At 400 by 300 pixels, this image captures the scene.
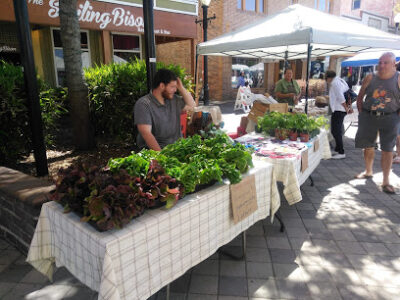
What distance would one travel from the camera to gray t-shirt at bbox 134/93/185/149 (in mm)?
2936

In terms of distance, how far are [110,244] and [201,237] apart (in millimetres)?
750

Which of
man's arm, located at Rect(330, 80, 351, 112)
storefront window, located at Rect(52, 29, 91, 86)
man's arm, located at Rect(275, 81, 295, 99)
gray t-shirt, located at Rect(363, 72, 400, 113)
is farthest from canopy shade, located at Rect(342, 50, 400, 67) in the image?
storefront window, located at Rect(52, 29, 91, 86)

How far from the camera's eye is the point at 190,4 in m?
11.2

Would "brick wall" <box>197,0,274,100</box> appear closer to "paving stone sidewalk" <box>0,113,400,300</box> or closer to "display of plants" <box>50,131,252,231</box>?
"paving stone sidewalk" <box>0,113,400,300</box>

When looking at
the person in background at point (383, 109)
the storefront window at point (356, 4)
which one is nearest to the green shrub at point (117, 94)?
the person in background at point (383, 109)

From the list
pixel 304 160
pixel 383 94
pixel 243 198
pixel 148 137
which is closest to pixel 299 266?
pixel 243 198

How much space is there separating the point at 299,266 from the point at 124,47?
11.2 meters

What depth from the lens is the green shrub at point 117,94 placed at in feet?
17.0

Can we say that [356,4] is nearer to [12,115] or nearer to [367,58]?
[367,58]

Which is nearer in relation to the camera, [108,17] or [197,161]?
[197,161]

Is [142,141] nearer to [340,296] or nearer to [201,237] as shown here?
[201,237]

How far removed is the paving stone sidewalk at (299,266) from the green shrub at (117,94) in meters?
2.70

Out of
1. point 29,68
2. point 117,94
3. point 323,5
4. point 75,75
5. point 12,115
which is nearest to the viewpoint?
point 29,68

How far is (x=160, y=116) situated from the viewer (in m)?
3.07
